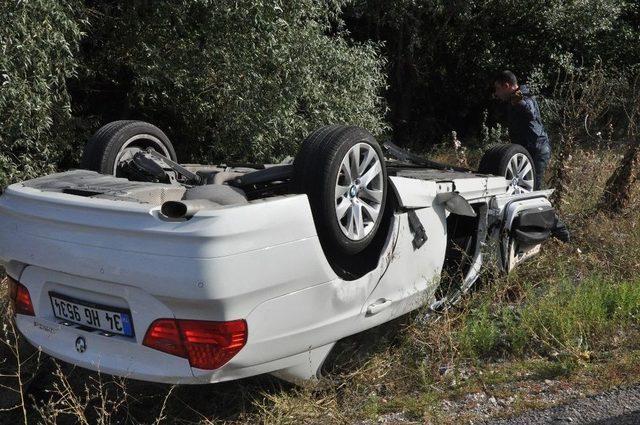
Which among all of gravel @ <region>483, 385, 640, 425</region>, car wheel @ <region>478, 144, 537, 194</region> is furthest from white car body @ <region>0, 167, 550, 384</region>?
car wheel @ <region>478, 144, 537, 194</region>

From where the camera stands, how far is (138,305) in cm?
305

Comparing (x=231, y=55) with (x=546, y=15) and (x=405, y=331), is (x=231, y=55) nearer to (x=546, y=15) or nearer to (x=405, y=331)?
(x=405, y=331)

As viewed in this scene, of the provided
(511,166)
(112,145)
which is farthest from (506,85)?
(112,145)

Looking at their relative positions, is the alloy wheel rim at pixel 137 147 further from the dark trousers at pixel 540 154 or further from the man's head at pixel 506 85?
the dark trousers at pixel 540 154

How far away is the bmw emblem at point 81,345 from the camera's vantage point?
325 cm

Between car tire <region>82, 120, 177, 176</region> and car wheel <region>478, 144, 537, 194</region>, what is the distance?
2.74 m

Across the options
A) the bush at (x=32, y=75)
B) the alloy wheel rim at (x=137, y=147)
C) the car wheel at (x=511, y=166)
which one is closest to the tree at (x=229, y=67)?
the bush at (x=32, y=75)

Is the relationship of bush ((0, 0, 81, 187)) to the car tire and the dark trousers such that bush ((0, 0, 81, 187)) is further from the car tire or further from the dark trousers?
the dark trousers

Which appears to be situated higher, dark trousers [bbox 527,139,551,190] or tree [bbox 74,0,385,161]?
tree [bbox 74,0,385,161]

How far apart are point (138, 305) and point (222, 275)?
0.46m

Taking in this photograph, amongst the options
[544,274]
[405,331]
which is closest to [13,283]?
[405,331]

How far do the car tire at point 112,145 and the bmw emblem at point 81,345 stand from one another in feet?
4.01

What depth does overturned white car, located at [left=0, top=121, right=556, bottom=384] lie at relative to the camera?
2.94 metres

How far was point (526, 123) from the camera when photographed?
6.95 m
